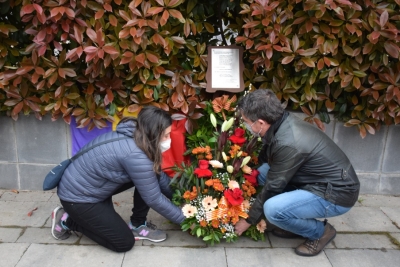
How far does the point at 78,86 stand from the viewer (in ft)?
12.1

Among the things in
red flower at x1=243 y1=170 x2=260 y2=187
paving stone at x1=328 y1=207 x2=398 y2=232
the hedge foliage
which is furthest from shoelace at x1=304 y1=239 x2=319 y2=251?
the hedge foliage

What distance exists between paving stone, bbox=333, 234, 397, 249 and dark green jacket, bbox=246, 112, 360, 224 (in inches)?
19.6

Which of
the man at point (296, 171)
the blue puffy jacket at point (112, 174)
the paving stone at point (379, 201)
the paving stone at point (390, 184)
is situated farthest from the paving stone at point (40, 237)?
the paving stone at point (390, 184)

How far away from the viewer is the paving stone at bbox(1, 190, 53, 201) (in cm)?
379

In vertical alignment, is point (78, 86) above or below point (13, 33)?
below

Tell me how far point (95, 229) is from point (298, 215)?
1.47 m

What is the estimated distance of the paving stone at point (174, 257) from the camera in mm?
2836

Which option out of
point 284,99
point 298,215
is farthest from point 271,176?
point 284,99

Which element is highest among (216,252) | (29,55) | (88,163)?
(29,55)

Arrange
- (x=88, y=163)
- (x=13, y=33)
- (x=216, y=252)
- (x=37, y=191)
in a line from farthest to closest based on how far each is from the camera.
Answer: (x=37, y=191), (x=13, y=33), (x=216, y=252), (x=88, y=163)

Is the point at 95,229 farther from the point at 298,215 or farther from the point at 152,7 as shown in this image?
the point at 152,7

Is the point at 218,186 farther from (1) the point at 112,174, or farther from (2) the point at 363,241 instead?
(2) the point at 363,241

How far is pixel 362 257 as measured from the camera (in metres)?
2.95

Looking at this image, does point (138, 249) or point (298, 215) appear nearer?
point (298, 215)
